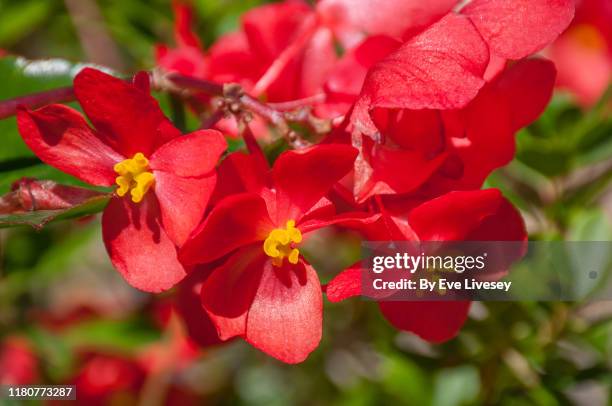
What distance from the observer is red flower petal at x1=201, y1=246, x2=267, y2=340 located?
57cm

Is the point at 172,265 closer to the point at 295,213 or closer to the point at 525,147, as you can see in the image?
the point at 295,213

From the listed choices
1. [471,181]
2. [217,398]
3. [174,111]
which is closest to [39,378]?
[217,398]

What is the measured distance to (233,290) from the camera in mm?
582

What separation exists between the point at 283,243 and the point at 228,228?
4 cm

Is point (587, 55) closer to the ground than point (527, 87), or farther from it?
closer to the ground

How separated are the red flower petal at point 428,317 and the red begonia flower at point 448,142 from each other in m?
0.10

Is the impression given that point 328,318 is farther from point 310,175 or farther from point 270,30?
point 310,175

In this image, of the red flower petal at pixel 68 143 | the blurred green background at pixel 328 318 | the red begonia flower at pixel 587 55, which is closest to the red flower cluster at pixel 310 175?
the red flower petal at pixel 68 143

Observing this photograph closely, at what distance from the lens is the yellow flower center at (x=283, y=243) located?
56cm

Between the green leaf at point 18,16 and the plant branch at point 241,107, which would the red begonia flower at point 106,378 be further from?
the plant branch at point 241,107

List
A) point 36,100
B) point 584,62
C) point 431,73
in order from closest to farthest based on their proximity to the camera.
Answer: point 431,73
point 36,100
point 584,62

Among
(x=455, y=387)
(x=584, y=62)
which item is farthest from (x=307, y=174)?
(x=584, y=62)

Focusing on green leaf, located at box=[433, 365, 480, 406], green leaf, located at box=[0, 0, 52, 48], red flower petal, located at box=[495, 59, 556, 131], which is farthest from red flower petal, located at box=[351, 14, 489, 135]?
green leaf, located at box=[0, 0, 52, 48]

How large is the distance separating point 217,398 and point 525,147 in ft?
3.02
